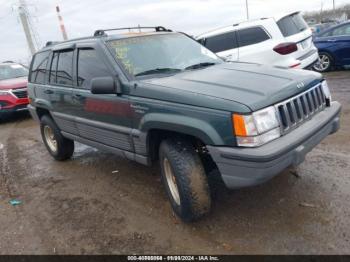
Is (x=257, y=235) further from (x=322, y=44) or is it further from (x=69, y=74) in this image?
(x=322, y=44)

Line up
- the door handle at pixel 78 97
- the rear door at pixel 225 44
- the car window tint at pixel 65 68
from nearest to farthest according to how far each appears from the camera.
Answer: the door handle at pixel 78 97 → the car window tint at pixel 65 68 → the rear door at pixel 225 44

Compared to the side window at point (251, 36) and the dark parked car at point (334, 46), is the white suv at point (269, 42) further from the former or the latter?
the dark parked car at point (334, 46)

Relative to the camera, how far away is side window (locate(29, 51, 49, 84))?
5309mm

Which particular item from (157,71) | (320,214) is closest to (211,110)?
(157,71)

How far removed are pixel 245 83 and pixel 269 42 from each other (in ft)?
16.2

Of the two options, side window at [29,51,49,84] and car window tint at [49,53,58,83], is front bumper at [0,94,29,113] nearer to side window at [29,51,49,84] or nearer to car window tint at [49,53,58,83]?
side window at [29,51,49,84]

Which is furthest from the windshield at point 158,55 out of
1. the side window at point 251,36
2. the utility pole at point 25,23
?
the utility pole at point 25,23

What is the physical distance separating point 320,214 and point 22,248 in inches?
112

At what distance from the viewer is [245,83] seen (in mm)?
3070

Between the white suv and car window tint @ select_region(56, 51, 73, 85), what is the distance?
414 centimetres

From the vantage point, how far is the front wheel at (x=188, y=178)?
119 inches

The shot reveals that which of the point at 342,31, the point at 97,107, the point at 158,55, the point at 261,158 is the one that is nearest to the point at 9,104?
the point at 97,107

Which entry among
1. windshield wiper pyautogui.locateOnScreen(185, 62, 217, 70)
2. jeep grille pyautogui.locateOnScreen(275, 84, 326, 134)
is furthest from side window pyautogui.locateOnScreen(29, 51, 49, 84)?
jeep grille pyautogui.locateOnScreen(275, 84, 326, 134)

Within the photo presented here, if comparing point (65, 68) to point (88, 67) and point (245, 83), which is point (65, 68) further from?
point (245, 83)
